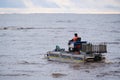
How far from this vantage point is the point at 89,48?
29734 millimetres

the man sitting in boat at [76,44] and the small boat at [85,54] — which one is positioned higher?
the man sitting in boat at [76,44]

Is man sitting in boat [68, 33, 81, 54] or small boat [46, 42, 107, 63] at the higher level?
man sitting in boat [68, 33, 81, 54]

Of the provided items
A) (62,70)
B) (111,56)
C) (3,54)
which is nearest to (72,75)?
(62,70)

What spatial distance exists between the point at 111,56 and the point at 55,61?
5.59 metres

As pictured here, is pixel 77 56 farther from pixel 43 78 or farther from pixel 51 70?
pixel 43 78

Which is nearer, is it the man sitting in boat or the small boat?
the small boat

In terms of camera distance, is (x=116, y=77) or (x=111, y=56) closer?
(x=116, y=77)

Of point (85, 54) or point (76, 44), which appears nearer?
point (85, 54)

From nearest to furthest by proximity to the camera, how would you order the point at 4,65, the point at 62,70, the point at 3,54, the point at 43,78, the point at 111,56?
1. the point at 43,78
2. the point at 62,70
3. the point at 4,65
4. the point at 111,56
5. the point at 3,54

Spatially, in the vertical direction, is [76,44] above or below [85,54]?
above

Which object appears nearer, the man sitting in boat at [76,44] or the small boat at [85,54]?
the small boat at [85,54]

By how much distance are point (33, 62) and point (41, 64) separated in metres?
1.21

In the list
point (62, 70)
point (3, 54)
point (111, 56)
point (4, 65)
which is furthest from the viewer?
point (3, 54)

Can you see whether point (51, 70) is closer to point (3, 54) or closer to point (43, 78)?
point (43, 78)
